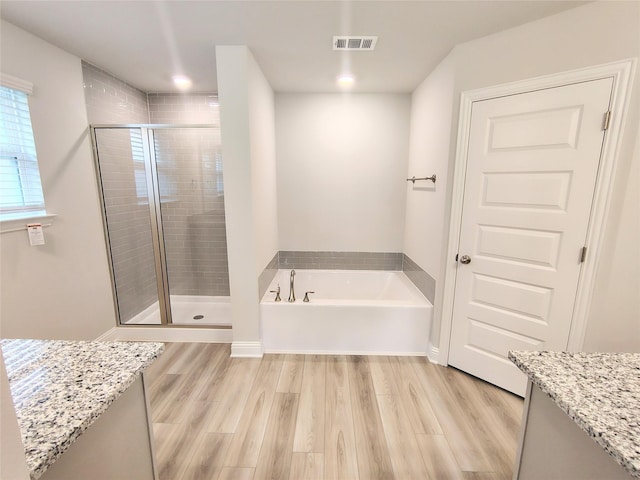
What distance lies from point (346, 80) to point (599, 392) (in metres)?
2.81

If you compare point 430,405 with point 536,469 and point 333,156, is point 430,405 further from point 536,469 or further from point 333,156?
point 333,156

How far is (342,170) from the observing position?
10.8 ft

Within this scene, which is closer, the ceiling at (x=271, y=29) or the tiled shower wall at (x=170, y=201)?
the ceiling at (x=271, y=29)

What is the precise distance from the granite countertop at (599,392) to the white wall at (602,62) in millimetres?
908

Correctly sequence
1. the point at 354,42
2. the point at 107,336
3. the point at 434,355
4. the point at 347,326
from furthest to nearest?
the point at 107,336, the point at 347,326, the point at 434,355, the point at 354,42

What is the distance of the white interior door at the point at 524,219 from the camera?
1695mm

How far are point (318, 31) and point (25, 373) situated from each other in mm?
2243

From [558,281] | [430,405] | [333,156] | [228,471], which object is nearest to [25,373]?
[228,471]

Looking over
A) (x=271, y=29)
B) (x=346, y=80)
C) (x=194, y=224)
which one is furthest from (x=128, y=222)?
(x=346, y=80)

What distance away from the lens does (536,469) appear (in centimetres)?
99

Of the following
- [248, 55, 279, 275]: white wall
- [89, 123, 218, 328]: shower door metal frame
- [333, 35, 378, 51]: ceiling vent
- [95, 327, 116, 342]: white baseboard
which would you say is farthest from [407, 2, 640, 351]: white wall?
[95, 327, 116, 342]: white baseboard

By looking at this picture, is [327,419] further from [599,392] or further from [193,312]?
[193,312]

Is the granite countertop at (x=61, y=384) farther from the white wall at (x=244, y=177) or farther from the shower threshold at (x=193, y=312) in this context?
the shower threshold at (x=193, y=312)

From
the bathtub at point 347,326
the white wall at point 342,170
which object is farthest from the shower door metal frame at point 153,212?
the white wall at point 342,170
